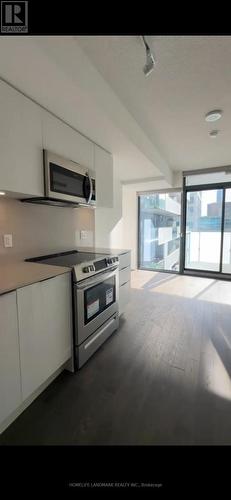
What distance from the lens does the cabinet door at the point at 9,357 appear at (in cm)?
117

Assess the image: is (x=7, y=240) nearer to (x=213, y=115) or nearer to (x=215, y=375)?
(x=215, y=375)

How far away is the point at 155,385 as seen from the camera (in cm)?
166

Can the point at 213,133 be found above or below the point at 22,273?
above

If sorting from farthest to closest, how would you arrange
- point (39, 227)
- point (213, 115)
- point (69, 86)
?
1. point (213, 115)
2. point (39, 227)
3. point (69, 86)

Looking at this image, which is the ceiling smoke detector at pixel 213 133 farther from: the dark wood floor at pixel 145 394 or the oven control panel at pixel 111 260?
the dark wood floor at pixel 145 394

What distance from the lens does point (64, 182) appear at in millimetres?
1924

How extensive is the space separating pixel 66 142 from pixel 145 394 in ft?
7.42

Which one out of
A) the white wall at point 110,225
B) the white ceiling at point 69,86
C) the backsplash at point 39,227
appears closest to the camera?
the white ceiling at point 69,86

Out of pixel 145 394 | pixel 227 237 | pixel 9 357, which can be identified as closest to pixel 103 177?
pixel 9 357

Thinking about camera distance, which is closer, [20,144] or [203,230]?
[20,144]

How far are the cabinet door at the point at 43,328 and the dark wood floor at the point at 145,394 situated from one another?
222 millimetres

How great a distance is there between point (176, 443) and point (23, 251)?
184cm
